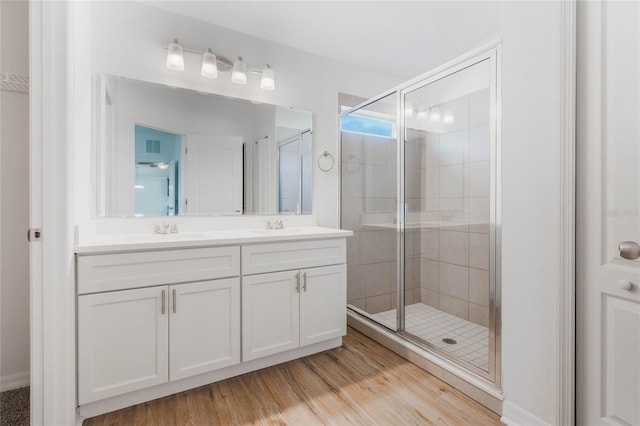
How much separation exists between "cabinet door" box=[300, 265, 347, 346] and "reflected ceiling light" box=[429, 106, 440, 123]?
1378 millimetres

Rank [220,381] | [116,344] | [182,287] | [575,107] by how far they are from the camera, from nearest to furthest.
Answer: [575,107], [116,344], [182,287], [220,381]

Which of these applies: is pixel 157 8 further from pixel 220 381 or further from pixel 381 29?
pixel 220 381

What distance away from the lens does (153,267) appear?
1603mm

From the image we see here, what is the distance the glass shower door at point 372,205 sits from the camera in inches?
98.0

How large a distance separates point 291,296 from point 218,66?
177cm

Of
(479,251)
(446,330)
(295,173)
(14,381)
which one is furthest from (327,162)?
(14,381)

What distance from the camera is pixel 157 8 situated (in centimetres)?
212

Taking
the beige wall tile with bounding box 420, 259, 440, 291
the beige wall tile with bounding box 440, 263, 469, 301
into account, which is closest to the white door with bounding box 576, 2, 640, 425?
the beige wall tile with bounding box 440, 263, 469, 301

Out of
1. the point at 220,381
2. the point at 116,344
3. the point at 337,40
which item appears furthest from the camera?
the point at 337,40

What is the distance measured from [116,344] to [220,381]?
628 mm

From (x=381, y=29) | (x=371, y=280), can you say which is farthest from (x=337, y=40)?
(x=371, y=280)

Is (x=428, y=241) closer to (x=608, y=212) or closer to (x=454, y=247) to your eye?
(x=454, y=247)

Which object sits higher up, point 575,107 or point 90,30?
point 90,30

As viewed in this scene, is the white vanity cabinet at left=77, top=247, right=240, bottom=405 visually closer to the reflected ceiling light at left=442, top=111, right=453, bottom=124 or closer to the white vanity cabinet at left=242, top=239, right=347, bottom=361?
the white vanity cabinet at left=242, top=239, right=347, bottom=361
